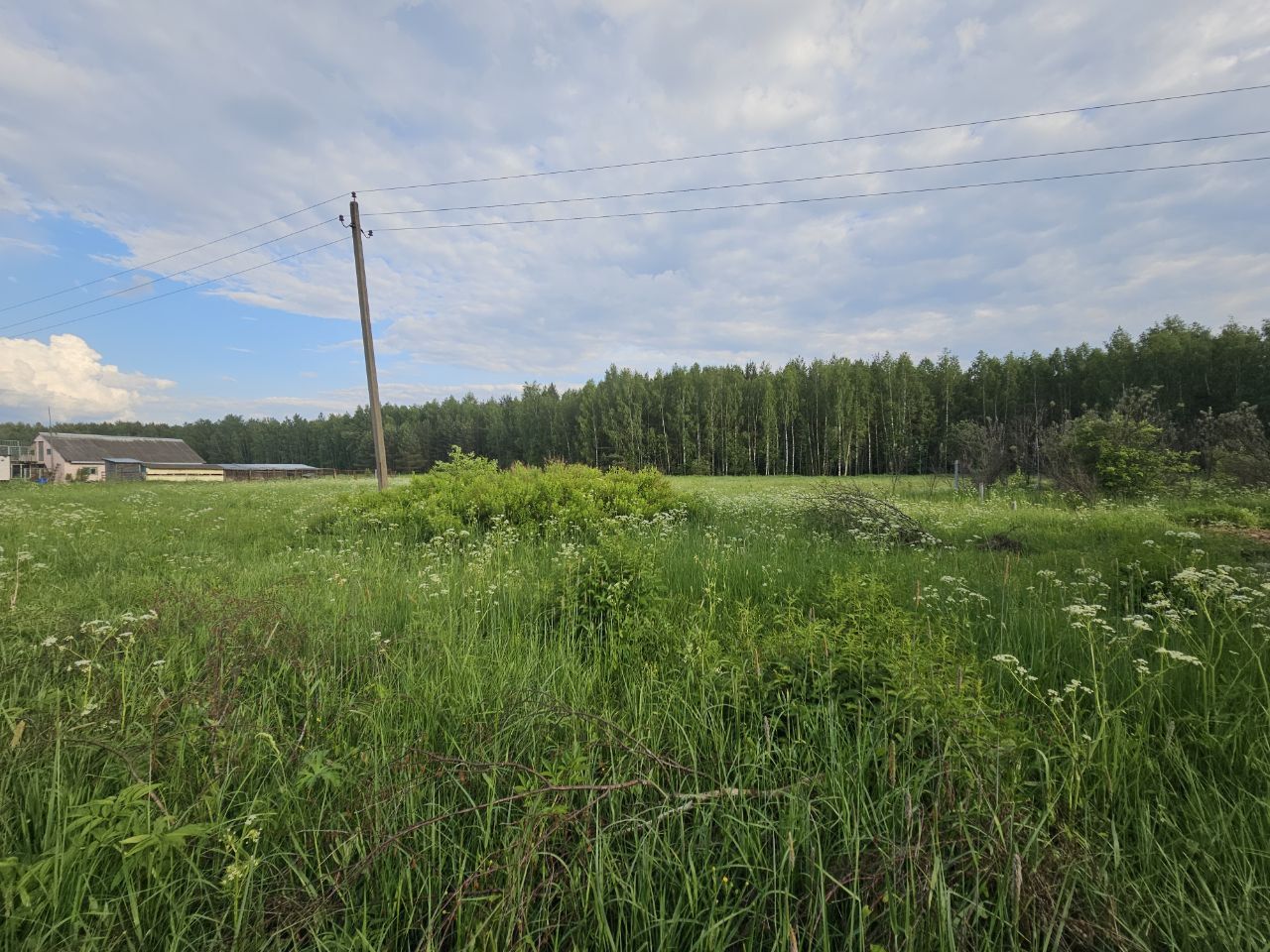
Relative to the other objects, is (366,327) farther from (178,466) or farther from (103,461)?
(178,466)

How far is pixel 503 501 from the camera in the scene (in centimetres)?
854

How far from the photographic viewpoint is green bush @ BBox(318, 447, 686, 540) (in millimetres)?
8086

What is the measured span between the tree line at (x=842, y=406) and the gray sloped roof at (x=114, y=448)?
25419 millimetres

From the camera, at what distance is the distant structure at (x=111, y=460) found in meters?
49.5

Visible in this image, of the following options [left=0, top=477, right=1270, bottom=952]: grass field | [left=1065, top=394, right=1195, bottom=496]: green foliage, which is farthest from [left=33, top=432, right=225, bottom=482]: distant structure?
[left=1065, top=394, right=1195, bottom=496]: green foliage

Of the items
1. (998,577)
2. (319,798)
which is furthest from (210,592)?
(998,577)

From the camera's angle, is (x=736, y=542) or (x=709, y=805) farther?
(x=736, y=542)

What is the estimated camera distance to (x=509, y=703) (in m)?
2.39

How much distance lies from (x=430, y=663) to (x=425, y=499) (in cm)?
619

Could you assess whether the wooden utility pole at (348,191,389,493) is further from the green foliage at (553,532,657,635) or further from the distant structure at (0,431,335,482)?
the distant structure at (0,431,335,482)

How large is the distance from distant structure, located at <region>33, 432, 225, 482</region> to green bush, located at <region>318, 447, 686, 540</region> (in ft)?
163

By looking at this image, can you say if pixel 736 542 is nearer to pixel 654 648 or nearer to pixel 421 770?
pixel 654 648

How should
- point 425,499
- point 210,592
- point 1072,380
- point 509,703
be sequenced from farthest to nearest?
point 1072,380
point 425,499
point 210,592
point 509,703

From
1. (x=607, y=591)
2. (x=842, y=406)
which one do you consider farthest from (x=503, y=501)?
(x=842, y=406)
